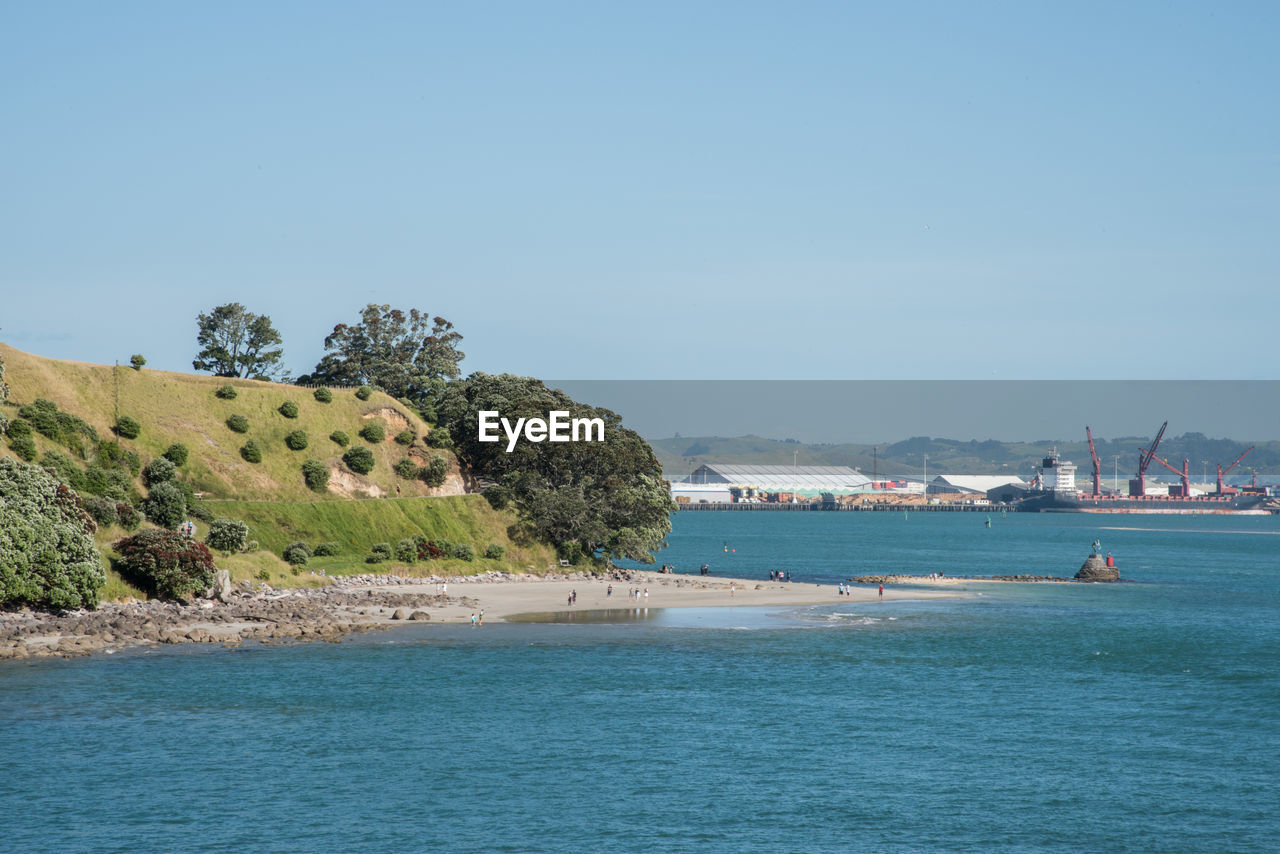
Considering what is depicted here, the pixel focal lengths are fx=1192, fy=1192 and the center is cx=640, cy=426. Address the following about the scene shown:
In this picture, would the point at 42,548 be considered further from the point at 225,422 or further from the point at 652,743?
the point at 225,422

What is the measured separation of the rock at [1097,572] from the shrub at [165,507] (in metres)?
98.7

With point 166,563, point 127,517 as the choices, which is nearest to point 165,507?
point 127,517

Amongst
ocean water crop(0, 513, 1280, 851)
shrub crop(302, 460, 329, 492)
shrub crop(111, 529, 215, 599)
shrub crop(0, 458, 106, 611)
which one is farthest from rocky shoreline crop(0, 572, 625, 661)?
shrub crop(302, 460, 329, 492)

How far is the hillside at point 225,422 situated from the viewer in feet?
380

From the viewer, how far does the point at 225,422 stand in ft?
415

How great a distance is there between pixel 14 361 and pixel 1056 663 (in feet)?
322

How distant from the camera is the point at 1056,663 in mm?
79000

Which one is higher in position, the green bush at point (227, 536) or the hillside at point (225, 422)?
the hillside at point (225, 422)

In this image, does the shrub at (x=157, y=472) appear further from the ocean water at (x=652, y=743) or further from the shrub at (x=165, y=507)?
the ocean water at (x=652, y=743)

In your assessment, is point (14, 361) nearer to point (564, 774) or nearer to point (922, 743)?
point (564, 774)

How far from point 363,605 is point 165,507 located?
21.8 m

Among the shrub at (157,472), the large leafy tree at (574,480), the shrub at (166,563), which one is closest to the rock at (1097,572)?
the large leafy tree at (574,480)

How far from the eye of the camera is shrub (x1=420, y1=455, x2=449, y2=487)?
135m

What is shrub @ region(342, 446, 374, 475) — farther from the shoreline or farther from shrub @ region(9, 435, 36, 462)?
shrub @ region(9, 435, 36, 462)
